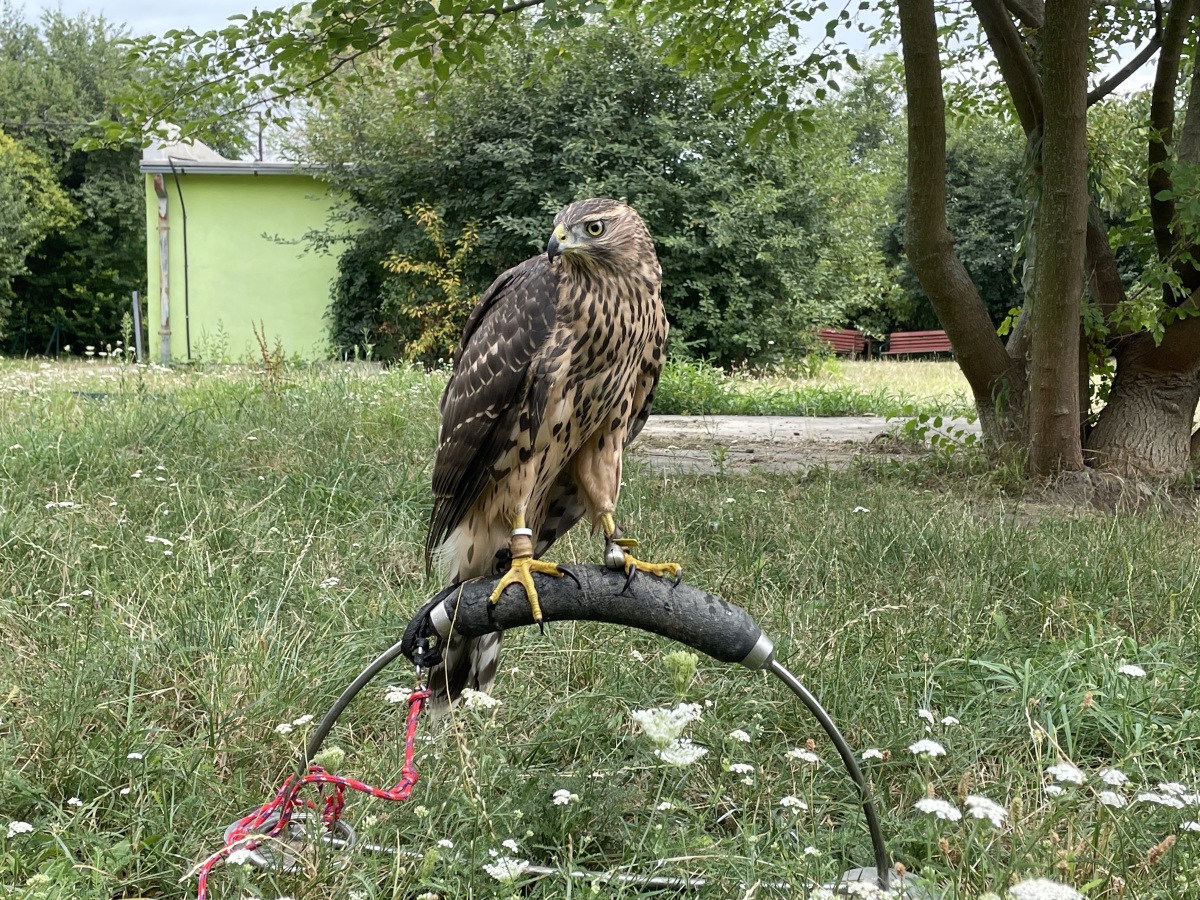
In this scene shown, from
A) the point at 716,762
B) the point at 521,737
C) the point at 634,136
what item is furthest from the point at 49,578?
the point at 634,136

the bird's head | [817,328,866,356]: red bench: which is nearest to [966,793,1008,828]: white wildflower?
the bird's head

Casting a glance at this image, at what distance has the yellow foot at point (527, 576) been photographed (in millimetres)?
1733

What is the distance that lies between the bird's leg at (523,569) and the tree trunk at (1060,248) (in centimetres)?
378

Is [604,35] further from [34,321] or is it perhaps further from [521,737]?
[34,321]

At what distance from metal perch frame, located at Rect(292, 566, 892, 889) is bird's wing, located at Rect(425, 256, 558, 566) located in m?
0.39

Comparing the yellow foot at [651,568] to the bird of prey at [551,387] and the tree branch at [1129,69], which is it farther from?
the tree branch at [1129,69]

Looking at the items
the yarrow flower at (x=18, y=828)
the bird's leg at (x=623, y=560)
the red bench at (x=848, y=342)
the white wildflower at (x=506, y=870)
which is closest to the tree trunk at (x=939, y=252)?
the bird's leg at (x=623, y=560)

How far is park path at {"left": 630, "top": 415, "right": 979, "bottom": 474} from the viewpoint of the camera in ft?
20.2

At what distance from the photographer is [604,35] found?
44.8ft

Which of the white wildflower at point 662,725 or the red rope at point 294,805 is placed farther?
the red rope at point 294,805

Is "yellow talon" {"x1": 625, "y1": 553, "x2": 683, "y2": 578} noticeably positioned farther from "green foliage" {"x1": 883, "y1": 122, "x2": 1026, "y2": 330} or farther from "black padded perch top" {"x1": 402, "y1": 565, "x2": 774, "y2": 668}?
"green foliage" {"x1": 883, "y1": 122, "x2": 1026, "y2": 330}

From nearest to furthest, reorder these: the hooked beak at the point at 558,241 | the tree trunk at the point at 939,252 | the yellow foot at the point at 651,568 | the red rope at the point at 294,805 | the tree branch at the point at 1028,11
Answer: the red rope at the point at 294,805 < the yellow foot at the point at 651,568 < the hooked beak at the point at 558,241 < the tree trunk at the point at 939,252 < the tree branch at the point at 1028,11

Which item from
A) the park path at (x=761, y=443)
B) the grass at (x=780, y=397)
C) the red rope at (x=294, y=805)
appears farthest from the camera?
the grass at (x=780, y=397)

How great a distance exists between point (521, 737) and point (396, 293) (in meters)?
13.7
